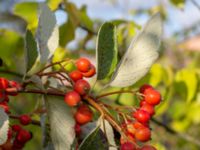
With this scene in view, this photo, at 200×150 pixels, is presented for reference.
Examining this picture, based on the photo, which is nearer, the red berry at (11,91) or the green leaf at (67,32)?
the red berry at (11,91)

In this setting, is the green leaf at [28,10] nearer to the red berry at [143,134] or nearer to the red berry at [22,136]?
the red berry at [22,136]

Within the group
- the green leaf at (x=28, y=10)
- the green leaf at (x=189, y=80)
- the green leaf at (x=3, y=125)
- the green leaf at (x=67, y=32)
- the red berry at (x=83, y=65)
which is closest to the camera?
the green leaf at (x=3, y=125)

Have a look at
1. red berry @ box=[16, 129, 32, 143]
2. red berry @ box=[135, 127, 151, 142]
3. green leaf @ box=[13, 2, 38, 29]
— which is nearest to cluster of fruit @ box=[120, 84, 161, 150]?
red berry @ box=[135, 127, 151, 142]

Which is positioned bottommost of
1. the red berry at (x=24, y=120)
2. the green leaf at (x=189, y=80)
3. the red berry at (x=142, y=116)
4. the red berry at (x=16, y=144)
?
the green leaf at (x=189, y=80)

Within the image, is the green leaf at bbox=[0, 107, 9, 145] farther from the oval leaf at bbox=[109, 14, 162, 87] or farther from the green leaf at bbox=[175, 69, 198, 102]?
the green leaf at bbox=[175, 69, 198, 102]

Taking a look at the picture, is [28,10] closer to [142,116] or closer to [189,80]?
[189,80]

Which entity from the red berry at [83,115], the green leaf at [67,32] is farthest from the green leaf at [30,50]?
the green leaf at [67,32]

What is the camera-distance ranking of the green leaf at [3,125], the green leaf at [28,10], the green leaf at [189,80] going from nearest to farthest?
the green leaf at [3,125]
the green leaf at [28,10]
the green leaf at [189,80]
